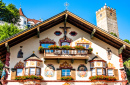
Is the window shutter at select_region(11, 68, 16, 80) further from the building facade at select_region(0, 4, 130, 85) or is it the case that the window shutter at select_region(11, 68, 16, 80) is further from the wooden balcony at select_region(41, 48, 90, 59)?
the wooden balcony at select_region(41, 48, 90, 59)

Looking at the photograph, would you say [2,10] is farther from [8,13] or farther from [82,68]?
[82,68]

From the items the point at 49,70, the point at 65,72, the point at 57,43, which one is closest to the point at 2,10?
the point at 57,43

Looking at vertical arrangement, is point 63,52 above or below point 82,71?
above

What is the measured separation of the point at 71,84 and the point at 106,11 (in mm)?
78400

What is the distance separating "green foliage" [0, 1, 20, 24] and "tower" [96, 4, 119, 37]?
4216 cm

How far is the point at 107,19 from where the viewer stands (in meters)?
91.0

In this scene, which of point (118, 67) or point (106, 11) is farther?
point (106, 11)

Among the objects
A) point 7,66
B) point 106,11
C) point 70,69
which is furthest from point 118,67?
point 106,11

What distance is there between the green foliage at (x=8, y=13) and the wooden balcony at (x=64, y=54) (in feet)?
166

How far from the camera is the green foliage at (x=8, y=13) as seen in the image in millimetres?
65000

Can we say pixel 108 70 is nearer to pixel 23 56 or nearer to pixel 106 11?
pixel 23 56

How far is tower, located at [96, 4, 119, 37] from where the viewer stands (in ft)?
297

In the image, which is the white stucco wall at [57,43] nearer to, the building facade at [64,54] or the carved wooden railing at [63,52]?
the building facade at [64,54]

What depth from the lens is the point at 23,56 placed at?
19.5 m
